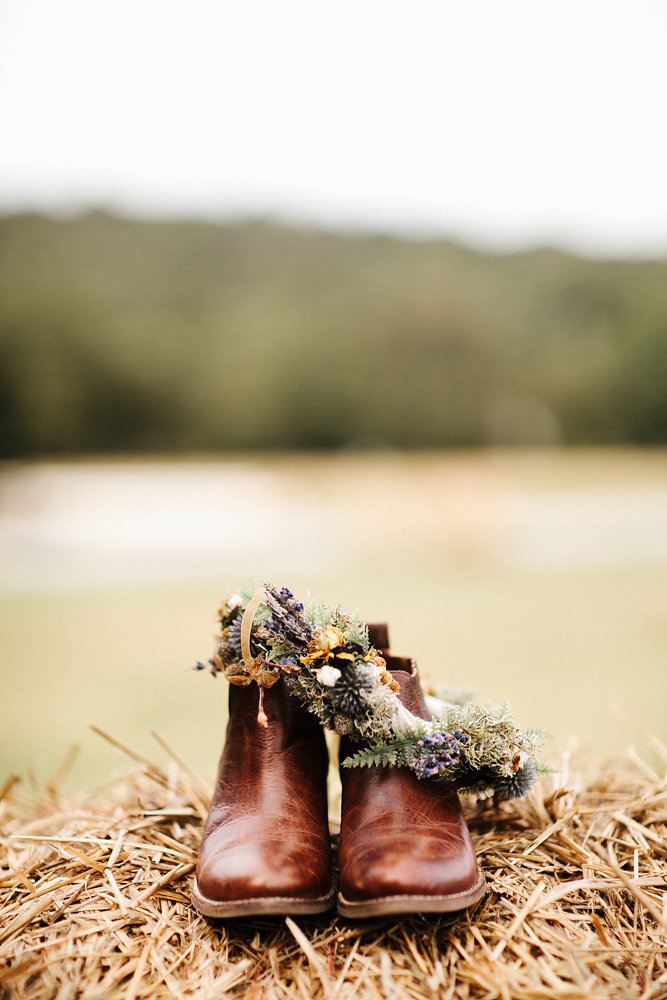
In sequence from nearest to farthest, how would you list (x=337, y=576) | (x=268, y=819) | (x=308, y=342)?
(x=268, y=819), (x=337, y=576), (x=308, y=342)

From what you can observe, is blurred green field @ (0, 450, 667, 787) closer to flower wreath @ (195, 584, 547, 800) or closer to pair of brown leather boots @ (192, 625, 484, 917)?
flower wreath @ (195, 584, 547, 800)

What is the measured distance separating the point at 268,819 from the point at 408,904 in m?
0.21

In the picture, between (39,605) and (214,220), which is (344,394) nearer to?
(214,220)

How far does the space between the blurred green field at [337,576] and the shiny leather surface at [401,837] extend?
0.64m

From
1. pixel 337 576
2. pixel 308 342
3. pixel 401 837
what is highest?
pixel 308 342

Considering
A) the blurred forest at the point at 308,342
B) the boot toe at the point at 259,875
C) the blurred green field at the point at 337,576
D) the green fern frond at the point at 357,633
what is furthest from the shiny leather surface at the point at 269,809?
the blurred forest at the point at 308,342

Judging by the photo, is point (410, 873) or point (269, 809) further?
point (269, 809)

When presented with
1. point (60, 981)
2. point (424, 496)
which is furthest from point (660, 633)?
point (424, 496)

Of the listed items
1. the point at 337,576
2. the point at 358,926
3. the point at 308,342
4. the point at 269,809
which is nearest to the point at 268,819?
the point at 269,809

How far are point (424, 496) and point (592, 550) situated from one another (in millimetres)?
2555

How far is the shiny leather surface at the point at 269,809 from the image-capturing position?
87cm

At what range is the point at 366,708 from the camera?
0.94 metres

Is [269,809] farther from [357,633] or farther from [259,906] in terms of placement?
[357,633]

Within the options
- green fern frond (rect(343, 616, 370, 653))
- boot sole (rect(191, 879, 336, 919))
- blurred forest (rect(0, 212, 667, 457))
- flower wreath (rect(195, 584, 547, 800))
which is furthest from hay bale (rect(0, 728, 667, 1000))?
blurred forest (rect(0, 212, 667, 457))
